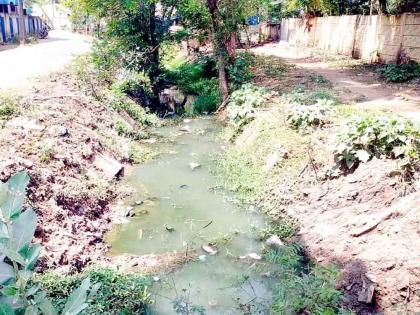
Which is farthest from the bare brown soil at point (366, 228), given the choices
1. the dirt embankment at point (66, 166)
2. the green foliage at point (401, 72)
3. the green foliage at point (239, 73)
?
the green foliage at point (239, 73)

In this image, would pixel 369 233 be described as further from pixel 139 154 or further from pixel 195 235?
pixel 139 154

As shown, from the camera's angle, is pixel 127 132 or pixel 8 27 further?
pixel 8 27

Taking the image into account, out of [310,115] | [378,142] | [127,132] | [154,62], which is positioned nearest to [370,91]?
[310,115]

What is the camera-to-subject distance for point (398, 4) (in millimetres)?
11273

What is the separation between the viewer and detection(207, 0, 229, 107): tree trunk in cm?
999

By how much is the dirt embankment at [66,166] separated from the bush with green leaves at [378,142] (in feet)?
10.8

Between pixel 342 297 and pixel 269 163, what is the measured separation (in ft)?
10.0

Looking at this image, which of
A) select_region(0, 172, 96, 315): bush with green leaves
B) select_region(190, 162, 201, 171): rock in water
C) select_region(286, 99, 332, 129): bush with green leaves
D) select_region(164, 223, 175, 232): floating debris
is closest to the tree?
select_region(190, 162, 201, 171): rock in water

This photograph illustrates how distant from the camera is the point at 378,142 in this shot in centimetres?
477

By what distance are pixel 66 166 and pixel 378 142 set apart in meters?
4.36

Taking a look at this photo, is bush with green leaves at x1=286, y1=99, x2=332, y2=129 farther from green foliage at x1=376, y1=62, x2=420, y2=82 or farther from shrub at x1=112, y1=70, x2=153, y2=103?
shrub at x1=112, y1=70, x2=153, y2=103

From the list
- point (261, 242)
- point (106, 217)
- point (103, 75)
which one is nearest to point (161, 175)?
point (106, 217)

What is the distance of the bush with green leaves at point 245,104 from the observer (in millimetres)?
8372

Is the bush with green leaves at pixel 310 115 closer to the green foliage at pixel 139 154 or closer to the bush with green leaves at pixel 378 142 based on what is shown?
the bush with green leaves at pixel 378 142
